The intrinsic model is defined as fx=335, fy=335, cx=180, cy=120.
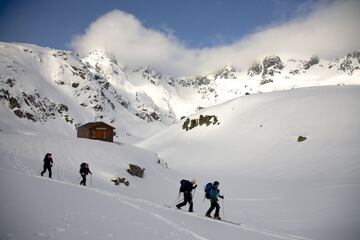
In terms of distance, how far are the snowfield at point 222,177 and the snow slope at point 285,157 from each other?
0.54 ft

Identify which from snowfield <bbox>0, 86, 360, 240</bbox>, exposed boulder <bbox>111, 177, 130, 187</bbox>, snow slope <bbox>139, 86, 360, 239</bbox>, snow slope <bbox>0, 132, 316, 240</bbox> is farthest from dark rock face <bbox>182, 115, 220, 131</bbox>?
snow slope <bbox>0, 132, 316, 240</bbox>

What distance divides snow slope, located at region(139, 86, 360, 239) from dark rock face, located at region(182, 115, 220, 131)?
1287mm

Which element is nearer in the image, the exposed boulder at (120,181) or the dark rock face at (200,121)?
the exposed boulder at (120,181)

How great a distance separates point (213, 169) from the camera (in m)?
55.3

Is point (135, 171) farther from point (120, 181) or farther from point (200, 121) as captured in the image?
point (200, 121)

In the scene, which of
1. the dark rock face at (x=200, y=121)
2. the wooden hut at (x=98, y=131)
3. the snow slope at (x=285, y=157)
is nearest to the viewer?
the snow slope at (x=285, y=157)

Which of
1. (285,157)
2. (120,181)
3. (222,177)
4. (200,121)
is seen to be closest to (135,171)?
(120,181)

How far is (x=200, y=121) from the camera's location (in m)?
84.9

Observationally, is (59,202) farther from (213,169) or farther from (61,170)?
(213,169)

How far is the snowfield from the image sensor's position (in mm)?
12477

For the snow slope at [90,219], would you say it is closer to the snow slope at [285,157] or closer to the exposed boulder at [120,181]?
the snow slope at [285,157]

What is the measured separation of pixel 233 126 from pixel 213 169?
20.6 meters

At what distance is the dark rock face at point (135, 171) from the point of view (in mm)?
42856

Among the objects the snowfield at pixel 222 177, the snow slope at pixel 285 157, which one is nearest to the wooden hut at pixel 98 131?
the snowfield at pixel 222 177
